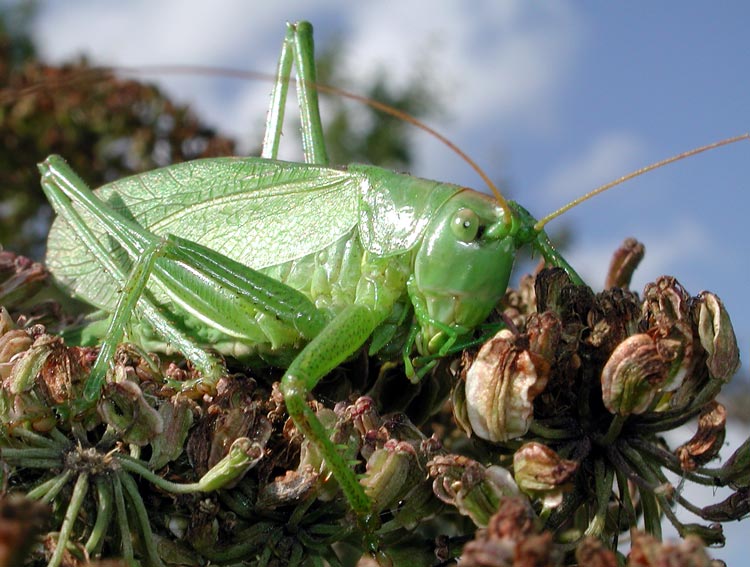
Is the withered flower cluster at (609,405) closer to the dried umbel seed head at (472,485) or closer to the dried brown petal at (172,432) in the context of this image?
the dried umbel seed head at (472,485)

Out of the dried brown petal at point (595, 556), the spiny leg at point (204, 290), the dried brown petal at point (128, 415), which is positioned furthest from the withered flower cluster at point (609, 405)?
the dried brown petal at point (128, 415)

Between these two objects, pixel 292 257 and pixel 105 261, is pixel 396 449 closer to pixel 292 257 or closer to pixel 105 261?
pixel 292 257

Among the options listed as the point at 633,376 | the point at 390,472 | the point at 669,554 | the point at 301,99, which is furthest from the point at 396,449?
the point at 301,99

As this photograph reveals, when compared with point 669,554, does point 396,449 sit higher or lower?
higher

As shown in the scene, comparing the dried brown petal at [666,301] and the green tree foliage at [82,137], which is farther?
the green tree foliage at [82,137]

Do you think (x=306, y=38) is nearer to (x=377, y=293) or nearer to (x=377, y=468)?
(x=377, y=293)

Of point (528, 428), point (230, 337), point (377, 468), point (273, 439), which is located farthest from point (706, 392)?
point (230, 337)
